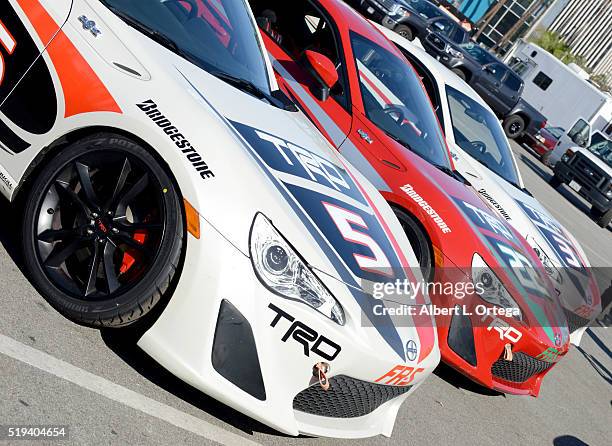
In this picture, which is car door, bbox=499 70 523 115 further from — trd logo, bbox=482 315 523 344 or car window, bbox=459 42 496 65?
trd logo, bbox=482 315 523 344

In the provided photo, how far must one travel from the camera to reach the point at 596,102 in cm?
2797

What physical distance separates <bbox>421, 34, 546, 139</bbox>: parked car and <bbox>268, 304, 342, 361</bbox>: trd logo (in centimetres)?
1844

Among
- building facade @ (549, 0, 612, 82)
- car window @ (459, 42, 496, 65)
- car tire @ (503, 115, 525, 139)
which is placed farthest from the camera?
building facade @ (549, 0, 612, 82)

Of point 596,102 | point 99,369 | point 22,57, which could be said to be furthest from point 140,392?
point 596,102

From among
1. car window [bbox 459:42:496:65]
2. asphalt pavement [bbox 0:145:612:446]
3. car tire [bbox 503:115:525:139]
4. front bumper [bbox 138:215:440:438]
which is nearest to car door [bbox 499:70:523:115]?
car tire [bbox 503:115:525:139]

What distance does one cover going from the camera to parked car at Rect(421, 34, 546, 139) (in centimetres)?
2086

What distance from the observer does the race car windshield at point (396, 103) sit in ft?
19.7

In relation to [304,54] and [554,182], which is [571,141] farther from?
[304,54]

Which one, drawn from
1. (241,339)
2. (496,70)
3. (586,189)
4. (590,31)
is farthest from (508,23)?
(241,339)

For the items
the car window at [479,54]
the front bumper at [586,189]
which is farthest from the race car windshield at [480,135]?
the car window at [479,54]

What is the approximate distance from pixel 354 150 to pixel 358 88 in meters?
0.54

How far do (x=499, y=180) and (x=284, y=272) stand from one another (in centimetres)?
498

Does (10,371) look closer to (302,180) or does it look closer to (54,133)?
(54,133)

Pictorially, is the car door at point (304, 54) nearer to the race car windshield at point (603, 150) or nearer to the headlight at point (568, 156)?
the headlight at point (568, 156)
